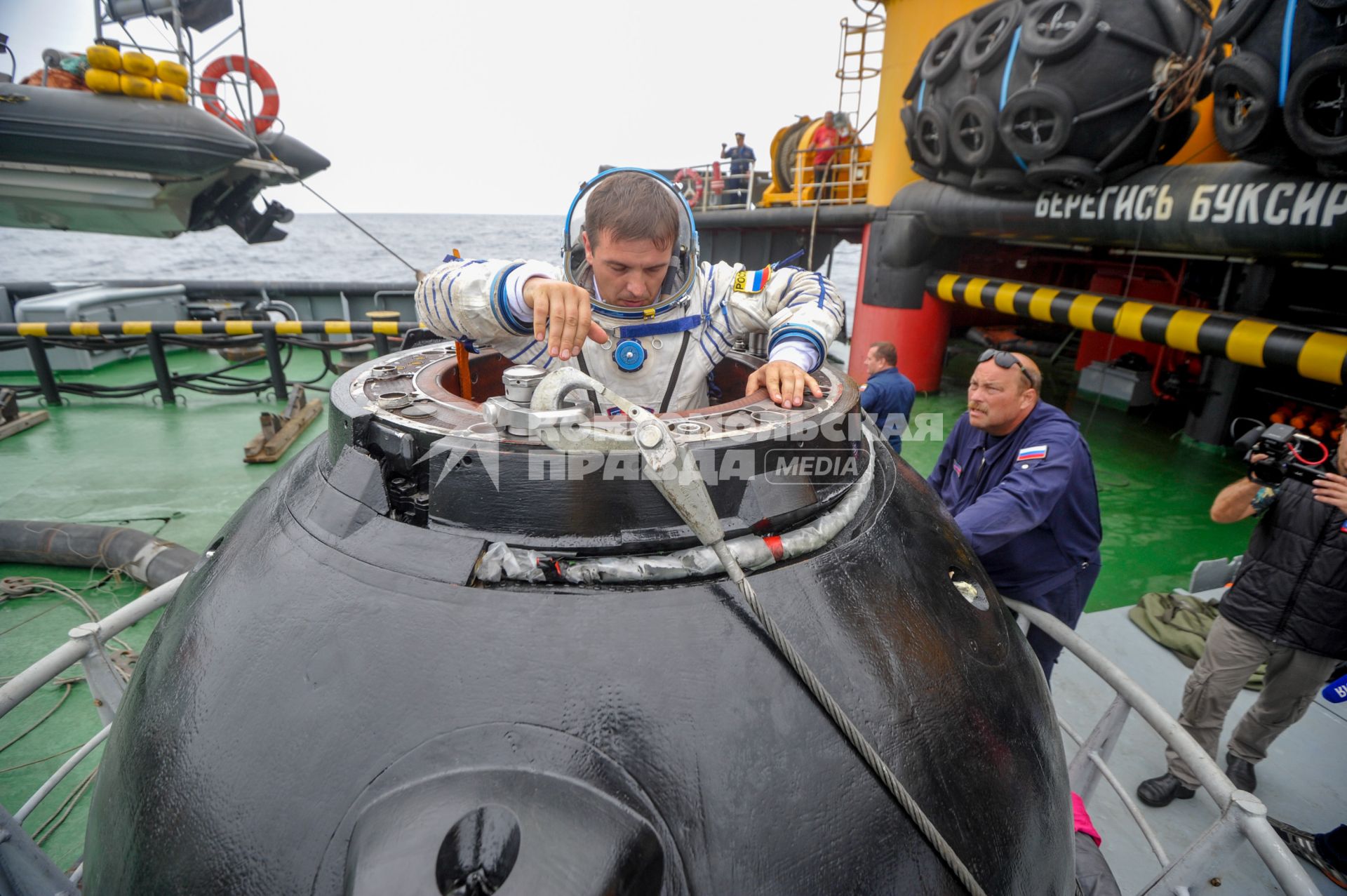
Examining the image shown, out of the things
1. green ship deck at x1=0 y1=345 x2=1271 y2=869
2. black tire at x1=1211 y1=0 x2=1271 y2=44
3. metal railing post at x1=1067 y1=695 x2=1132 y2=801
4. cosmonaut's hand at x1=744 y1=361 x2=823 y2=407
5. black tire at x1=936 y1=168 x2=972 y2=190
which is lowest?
green ship deck at x1=0 y1=345 x2=1271 y2=869

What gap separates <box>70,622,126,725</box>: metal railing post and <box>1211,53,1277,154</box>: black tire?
23.7 feet

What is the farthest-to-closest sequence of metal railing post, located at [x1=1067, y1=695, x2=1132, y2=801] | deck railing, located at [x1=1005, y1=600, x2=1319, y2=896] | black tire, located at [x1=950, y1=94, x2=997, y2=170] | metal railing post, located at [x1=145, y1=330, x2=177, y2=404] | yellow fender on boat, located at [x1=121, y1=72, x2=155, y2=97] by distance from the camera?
1. metal railing post, located at [x1=145, y1=330, x2=177, y2=404]
2. yellow fender on boat, located at [x1=121, y1=72, x2=155, y2=97]
3. black tire, located at [x1=950, y1=94, x2=997, y2=170]
4. metal railing post, located at [x1=1067, y1=695, x2=1132, y2=801]
5. deck railing, located at [x1=1005, y1=600, x2=1319, y2=896]

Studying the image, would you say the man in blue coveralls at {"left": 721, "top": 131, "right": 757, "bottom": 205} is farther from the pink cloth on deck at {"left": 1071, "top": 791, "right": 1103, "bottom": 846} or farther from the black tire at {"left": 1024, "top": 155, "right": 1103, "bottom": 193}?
the pink cloth on deck at {"left": 1071, "top": 791, "right": 1103, "bottom": 846}

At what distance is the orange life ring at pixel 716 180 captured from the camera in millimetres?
16500

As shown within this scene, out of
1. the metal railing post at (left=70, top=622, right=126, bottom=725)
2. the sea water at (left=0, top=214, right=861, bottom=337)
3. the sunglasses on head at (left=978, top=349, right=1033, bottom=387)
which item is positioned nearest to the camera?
the metal railing post at (left=70, top=622, right=126, bottom=725)

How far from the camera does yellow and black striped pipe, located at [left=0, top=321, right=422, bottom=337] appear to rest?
27.5 ft

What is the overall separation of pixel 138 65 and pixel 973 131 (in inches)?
399

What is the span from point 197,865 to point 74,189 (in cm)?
1112

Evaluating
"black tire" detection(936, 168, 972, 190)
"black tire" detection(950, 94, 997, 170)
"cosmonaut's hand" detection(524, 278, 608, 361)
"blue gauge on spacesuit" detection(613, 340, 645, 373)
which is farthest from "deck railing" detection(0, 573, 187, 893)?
"black tire" detection(936, 168, 972, 190)

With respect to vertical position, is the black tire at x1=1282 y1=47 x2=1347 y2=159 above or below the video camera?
above

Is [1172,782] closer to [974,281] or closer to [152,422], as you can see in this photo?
[974,281]

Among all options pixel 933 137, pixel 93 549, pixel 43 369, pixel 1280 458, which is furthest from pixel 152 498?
pixel 933 137

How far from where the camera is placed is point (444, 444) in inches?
50.3

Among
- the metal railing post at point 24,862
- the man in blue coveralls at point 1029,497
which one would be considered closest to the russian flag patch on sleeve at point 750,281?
the man in blue coveralls at point 1029,497
